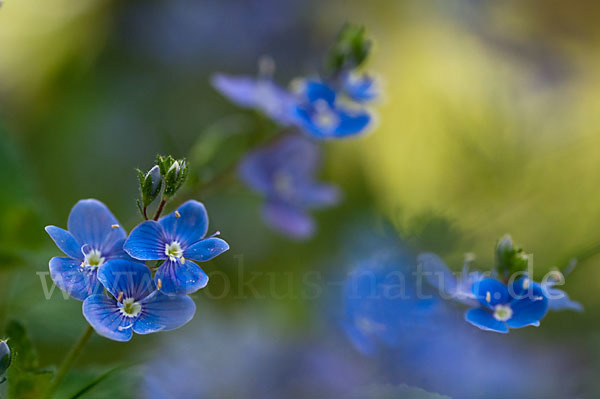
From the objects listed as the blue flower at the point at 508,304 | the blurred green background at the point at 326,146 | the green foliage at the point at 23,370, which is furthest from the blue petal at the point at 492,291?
the green foliage at the point at 23,370

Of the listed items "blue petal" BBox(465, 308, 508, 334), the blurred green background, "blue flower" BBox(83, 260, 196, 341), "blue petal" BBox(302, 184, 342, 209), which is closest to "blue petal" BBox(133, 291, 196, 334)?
"blue flower" BBox(83, 260, 196, 341)

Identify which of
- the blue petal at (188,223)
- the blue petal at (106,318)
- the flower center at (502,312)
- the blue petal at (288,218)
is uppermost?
the blue petal at (288,218)

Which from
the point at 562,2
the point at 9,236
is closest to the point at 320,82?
the point at 9,236

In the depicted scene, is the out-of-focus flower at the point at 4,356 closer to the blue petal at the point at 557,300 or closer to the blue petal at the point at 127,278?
the blue petal at the point at 127,278

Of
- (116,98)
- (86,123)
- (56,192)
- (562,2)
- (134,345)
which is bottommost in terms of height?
(134,345)

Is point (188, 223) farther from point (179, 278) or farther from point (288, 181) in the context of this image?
point (288, 181)

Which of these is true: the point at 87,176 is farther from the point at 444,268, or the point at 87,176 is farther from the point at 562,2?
the point at 562,2

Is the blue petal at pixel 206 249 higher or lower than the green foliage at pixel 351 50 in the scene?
lower

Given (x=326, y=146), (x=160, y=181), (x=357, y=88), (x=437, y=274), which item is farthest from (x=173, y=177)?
(x=326, y=146)
